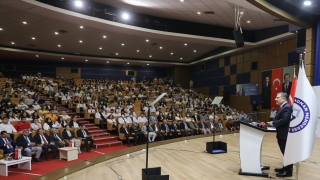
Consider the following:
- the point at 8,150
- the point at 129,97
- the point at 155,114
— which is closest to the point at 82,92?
the point at 129,97

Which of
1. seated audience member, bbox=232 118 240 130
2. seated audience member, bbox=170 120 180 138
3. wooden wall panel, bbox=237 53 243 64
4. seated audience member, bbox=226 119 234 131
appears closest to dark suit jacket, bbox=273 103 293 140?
seated audience member, bbox=170 120 180 138

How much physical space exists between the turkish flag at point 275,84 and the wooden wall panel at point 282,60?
0.26 m

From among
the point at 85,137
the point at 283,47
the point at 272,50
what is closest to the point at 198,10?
the point at 283,47

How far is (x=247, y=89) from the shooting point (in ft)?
45.9

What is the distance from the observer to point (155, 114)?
33.2ft

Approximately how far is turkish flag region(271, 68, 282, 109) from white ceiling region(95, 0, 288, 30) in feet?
6.98

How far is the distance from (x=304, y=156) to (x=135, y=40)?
11.4 meters

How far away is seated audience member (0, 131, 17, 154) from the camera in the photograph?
5.43 metres

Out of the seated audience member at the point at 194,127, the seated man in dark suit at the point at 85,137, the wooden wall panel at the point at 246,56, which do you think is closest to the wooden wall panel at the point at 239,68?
the wooden wall panel at the point at 246,56

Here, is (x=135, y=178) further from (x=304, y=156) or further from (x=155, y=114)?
(x=155, y=114)

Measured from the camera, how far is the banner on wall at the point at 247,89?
13359 mm

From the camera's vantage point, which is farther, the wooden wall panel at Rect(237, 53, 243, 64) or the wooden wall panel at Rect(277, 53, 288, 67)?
the wooden wall panel at Rect(237, 53, 243, 64)

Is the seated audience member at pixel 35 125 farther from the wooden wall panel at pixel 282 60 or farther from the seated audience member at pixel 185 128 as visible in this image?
the wooden wall panel at pixel 282 60

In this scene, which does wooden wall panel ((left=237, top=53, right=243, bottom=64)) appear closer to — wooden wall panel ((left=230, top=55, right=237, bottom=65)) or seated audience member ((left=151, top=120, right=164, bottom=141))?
wooden wall panel ((left=230, top=55, right=237, bottom=65))
